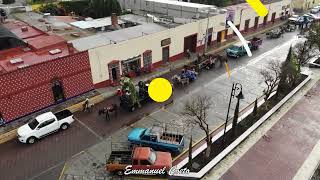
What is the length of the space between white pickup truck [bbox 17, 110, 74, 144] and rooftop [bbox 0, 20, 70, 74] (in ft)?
15.6

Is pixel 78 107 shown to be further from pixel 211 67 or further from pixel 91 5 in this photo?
pixel 91 5

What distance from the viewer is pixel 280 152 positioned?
2038cm

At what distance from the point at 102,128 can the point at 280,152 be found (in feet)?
45.0

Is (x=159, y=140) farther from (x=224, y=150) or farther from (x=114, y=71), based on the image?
(x=114, y=71)

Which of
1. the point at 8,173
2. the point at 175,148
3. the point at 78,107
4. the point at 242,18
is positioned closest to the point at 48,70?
the point at 78,107

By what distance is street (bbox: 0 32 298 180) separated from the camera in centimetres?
1889

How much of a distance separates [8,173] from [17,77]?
7.43 metres

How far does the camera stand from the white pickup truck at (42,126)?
20656mm

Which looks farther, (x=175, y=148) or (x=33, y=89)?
(x=33, y=89)

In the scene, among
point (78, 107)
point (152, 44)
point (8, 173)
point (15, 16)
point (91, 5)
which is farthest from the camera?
point (91, 5)

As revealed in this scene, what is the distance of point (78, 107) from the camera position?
25172mm

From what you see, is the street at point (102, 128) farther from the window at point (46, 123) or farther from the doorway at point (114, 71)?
the doorway at point (114, 71)

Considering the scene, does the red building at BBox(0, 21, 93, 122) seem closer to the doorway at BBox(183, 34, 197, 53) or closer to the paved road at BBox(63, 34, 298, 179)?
the paved road at BBox(63, 34, 298, 179)

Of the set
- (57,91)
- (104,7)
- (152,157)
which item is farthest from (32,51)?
(104,7)
